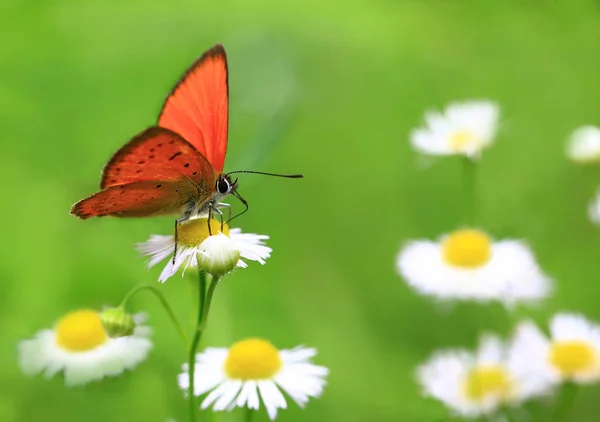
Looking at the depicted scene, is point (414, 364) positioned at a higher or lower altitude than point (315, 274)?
lower

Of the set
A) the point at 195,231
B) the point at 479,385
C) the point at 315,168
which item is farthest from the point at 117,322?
the point at 315,168

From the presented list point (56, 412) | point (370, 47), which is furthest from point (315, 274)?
point (370, 47)

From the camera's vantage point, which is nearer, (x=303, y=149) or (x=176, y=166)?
(x=176, y=166)

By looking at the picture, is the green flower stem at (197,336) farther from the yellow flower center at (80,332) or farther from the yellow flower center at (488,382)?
the yellow flower center at (488,382)

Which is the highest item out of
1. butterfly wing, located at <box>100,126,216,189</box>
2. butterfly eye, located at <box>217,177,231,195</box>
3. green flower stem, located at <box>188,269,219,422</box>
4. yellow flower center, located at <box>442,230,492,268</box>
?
yellow flower center, located at <box>442,230,492,268</box>

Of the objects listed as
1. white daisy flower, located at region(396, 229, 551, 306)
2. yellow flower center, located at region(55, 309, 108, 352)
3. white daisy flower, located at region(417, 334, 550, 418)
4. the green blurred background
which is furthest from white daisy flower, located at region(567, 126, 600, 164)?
yellow flower center, located at region(55, 309, 108, 352)

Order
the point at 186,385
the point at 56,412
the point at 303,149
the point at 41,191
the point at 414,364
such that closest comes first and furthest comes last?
the point at 186,385 < the point at 56,412 < the point at 414,364 < the point at 41,191 < the point at 303,149

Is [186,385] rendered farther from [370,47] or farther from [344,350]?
[370,47]

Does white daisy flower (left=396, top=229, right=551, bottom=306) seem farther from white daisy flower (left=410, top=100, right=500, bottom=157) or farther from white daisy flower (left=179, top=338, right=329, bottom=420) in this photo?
white daisy flower (left=179, top=338, right=329, bottom=420)
